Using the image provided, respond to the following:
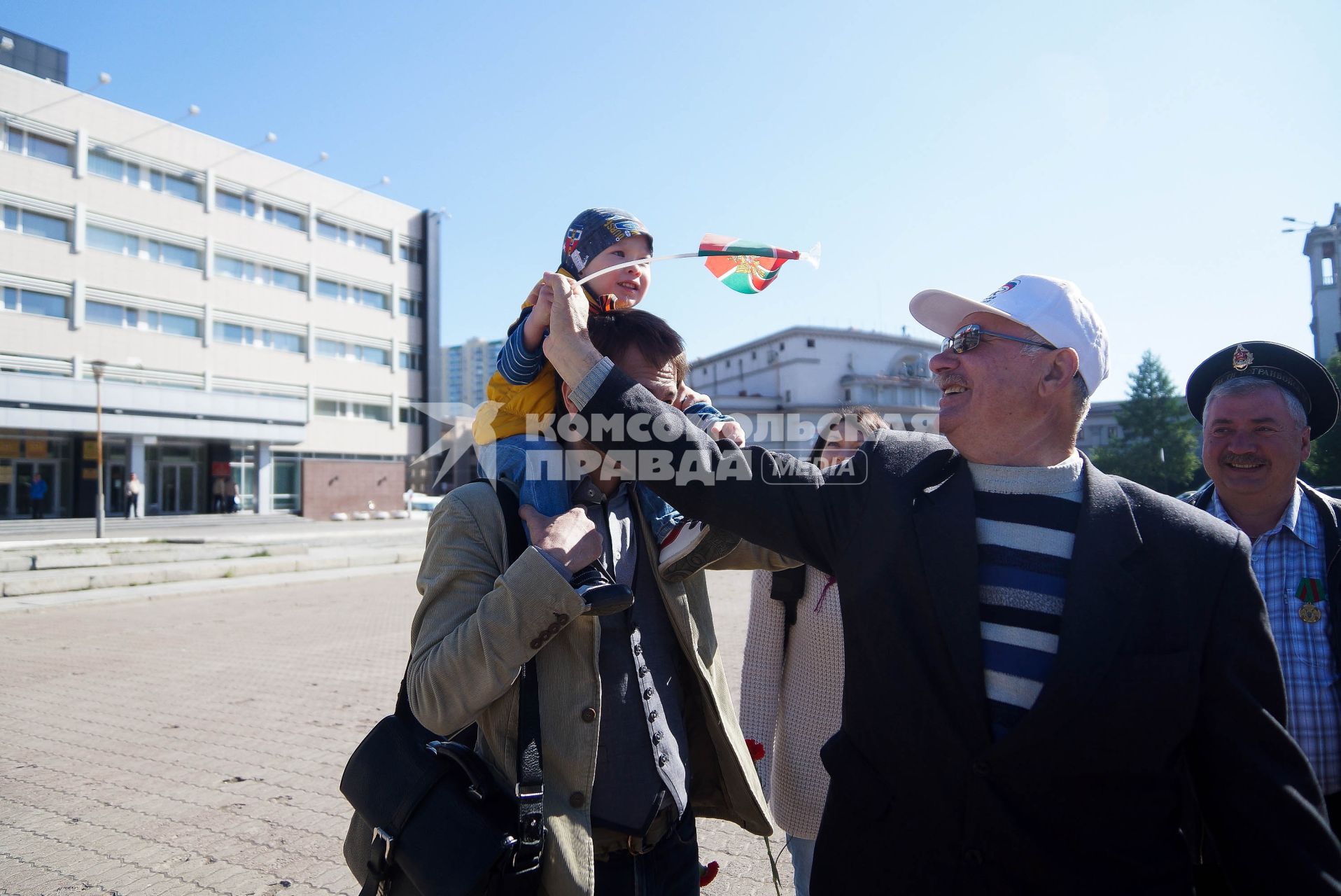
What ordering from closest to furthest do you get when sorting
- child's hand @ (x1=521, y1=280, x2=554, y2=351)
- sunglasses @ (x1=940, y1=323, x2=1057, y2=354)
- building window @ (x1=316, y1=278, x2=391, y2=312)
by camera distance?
sunglasses @ (x1=940, y1=323, x2=1057, y2=354) < child's hand @ (x1=521, y1=280, x2=554, y2=351) < building window @ (x1=316, y1=278, x2=391, y2=312)

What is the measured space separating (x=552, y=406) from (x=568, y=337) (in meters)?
0.49

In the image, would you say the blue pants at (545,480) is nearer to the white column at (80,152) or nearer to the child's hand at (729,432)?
the child's hand at (729,432)

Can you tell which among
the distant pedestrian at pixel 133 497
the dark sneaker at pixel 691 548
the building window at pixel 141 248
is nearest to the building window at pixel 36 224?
the building window at pixel 141 248

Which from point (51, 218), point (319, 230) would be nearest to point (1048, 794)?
point (51, 218)

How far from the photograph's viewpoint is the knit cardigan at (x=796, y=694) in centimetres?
274

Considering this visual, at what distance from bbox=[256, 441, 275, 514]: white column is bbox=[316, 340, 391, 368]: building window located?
6.43m

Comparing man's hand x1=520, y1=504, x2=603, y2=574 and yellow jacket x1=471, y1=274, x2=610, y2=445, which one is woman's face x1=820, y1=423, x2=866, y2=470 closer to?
yellow jacket x1=471, y1=274, x2=610, y2=445

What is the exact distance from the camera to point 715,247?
2.36 metres

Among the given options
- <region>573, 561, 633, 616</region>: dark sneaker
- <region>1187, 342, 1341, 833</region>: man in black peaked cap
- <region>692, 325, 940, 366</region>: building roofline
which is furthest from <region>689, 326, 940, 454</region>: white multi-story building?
<region>573, 561, 633, 616</region>: dark sneaker

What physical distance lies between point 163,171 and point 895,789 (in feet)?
141

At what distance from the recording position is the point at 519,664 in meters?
→ 1.63

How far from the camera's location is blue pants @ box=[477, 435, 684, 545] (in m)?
2.01

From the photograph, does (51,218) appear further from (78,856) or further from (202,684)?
(78,856)

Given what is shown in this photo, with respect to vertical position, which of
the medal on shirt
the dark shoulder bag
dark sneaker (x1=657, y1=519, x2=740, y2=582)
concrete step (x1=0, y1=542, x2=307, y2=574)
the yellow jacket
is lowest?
concrete step (x1=0, y1=542, x2=307, y2=574)
